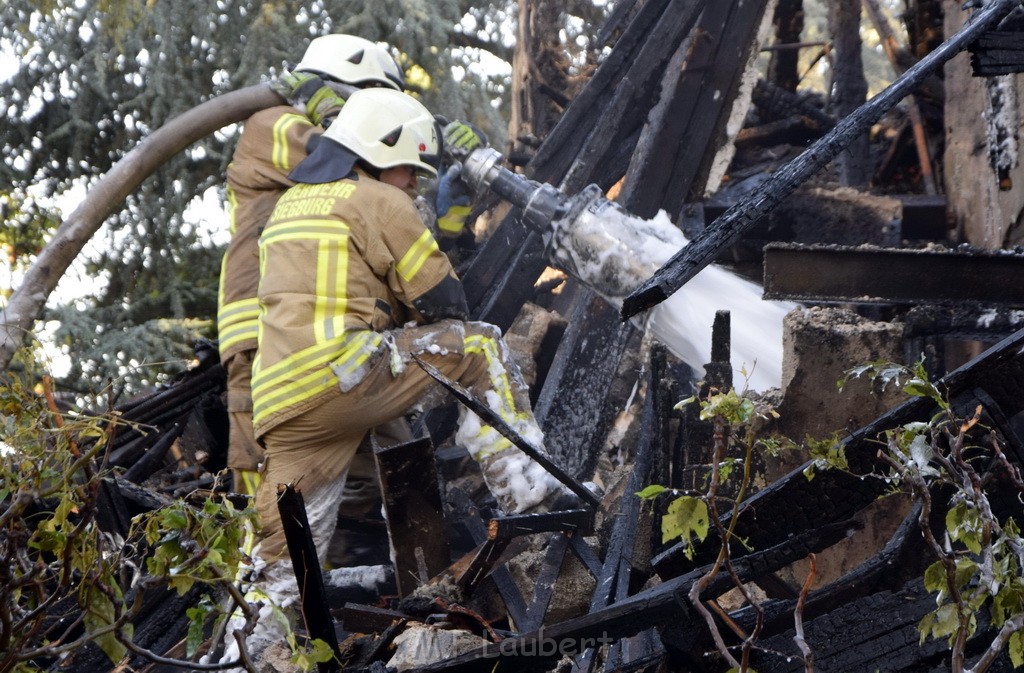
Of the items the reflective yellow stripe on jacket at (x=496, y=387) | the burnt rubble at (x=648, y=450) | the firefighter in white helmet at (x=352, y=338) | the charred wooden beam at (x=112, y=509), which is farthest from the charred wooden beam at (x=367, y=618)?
the charred wooden beam at (x=112, y=509)

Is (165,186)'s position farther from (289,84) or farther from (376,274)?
(376,274)

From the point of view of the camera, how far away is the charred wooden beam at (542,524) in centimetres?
376

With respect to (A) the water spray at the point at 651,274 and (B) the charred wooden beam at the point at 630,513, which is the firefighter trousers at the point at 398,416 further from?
(A) the water spray at the point at 651,274

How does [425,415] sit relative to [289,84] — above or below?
below

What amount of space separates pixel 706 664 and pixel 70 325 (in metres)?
6.20

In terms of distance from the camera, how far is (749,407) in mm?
2107

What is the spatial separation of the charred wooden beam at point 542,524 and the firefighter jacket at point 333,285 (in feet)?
2.43

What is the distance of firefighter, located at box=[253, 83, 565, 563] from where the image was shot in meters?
3.80

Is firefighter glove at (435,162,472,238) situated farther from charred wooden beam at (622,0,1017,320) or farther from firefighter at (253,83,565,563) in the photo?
charred wooden beam at (622,0,1017,320)

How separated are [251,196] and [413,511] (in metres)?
1.70

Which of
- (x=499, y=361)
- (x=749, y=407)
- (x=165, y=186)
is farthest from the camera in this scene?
(x=165, y=186)

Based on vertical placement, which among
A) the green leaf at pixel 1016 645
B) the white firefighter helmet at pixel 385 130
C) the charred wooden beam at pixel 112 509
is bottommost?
the green leaf at pixel 1016 645

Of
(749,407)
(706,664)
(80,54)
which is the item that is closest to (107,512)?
(706,664)

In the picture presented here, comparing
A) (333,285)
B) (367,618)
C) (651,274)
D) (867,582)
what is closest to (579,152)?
(651,274)
